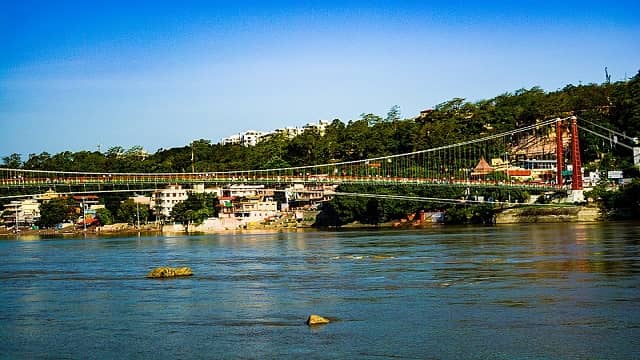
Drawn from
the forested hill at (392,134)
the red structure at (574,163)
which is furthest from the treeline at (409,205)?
the forested hill at (392,134)

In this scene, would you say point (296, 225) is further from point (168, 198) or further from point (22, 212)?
point (22, 212)

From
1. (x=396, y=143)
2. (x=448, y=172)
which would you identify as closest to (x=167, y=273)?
(x=448, y=172)

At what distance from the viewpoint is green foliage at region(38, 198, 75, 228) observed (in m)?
78.1

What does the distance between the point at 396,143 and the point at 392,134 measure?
193cm

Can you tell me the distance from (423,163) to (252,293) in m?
48.4

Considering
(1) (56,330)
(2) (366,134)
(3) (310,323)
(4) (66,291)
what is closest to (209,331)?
(3) (310,323)

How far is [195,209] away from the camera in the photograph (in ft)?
236

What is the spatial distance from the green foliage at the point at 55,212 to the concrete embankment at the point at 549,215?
42.3 m

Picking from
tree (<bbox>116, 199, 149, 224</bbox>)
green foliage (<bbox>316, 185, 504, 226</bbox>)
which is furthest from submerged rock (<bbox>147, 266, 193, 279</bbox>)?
tree (<bbox>116, 199, 149, 224</bbox>)

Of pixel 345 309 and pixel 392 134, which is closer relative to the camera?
pixel 345 309

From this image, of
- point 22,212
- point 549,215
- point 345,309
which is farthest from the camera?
point 22,212

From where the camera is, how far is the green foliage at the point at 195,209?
71.4 meters

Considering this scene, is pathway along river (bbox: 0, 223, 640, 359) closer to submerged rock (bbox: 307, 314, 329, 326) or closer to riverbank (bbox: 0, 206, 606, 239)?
submerged rock (bbox: 307, 314, 329, 326)

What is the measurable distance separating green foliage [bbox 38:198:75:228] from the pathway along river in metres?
56.0
